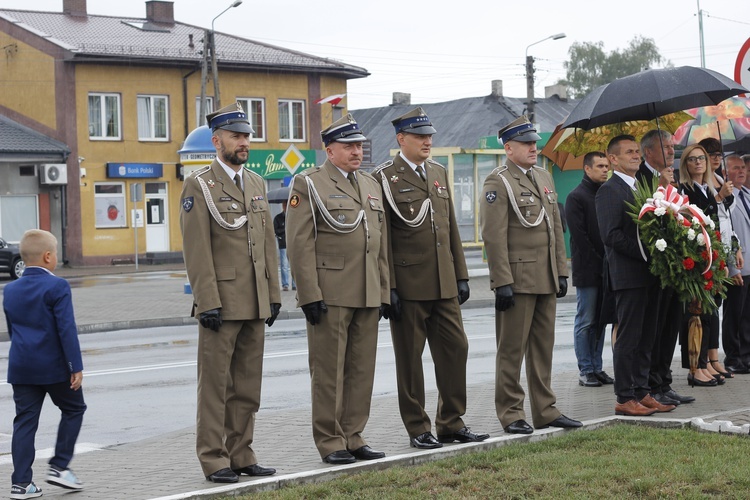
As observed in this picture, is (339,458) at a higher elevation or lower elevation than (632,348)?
lower

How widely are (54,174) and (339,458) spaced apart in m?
39.1

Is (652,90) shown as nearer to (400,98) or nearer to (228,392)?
(228,392)

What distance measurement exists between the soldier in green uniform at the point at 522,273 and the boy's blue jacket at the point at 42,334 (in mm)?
2972

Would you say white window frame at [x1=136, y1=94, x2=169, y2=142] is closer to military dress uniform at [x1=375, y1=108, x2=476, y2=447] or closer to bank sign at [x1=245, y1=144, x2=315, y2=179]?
bank sign at [x1=245, y1=144, x2=315, y2=179]

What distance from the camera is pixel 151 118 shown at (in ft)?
157

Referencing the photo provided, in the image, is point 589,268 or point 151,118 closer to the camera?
point 589,268

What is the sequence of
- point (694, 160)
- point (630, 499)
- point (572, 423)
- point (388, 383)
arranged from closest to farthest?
point (630, 499), point (572, 423), point (694, 160), point (388, 383)

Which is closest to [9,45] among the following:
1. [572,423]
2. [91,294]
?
[91,294]

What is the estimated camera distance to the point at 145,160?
47.4m

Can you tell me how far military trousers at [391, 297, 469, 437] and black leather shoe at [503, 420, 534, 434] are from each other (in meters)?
0.37

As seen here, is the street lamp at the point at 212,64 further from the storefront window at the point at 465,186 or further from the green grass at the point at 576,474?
the green grass at the point at 576,474

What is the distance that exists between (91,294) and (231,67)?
22.9m

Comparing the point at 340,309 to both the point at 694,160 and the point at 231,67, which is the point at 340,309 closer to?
the point at 694,160

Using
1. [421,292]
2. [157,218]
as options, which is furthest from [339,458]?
[157,218]
